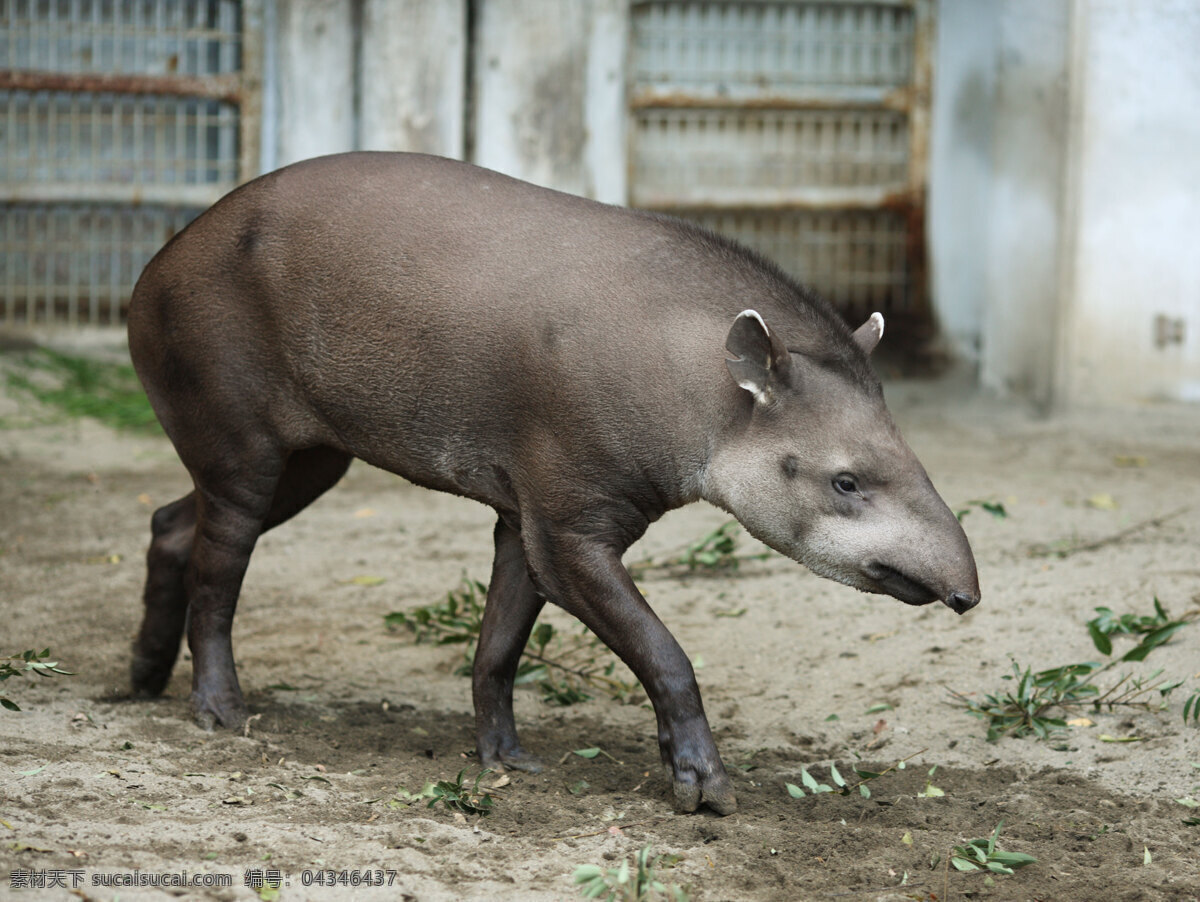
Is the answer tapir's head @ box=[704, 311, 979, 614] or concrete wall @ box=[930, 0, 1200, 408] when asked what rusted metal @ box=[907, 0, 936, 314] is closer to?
concrete wall @ box=[930, 0, 1200, 408]

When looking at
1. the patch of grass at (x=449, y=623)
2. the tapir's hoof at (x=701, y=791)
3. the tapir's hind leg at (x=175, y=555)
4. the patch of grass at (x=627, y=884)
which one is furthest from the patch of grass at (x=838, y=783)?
the tapir's hind leg at (x=175, y=555)

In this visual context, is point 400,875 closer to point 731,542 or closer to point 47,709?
point 47,709

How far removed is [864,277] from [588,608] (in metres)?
6.53

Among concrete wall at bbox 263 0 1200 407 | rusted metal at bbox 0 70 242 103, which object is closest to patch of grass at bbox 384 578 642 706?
concrete wall at bbox 263 0 1200 407

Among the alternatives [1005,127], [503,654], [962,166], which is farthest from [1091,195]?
[503,654]

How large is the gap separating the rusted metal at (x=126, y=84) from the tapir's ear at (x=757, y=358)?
21.1ft

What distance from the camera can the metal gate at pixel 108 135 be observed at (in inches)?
355

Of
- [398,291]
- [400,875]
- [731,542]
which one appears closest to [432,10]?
[731,542]

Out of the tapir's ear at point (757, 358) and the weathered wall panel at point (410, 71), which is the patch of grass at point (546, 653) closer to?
the tapir's ear at point (757, 358)

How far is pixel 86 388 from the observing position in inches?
Result: 348

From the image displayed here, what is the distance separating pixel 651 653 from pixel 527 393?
0.72m

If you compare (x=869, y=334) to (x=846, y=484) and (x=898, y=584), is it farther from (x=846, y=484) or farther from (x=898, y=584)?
(x=898, y=584)

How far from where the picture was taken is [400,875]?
313 centimetres

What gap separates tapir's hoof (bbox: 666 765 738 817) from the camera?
11.9ft
